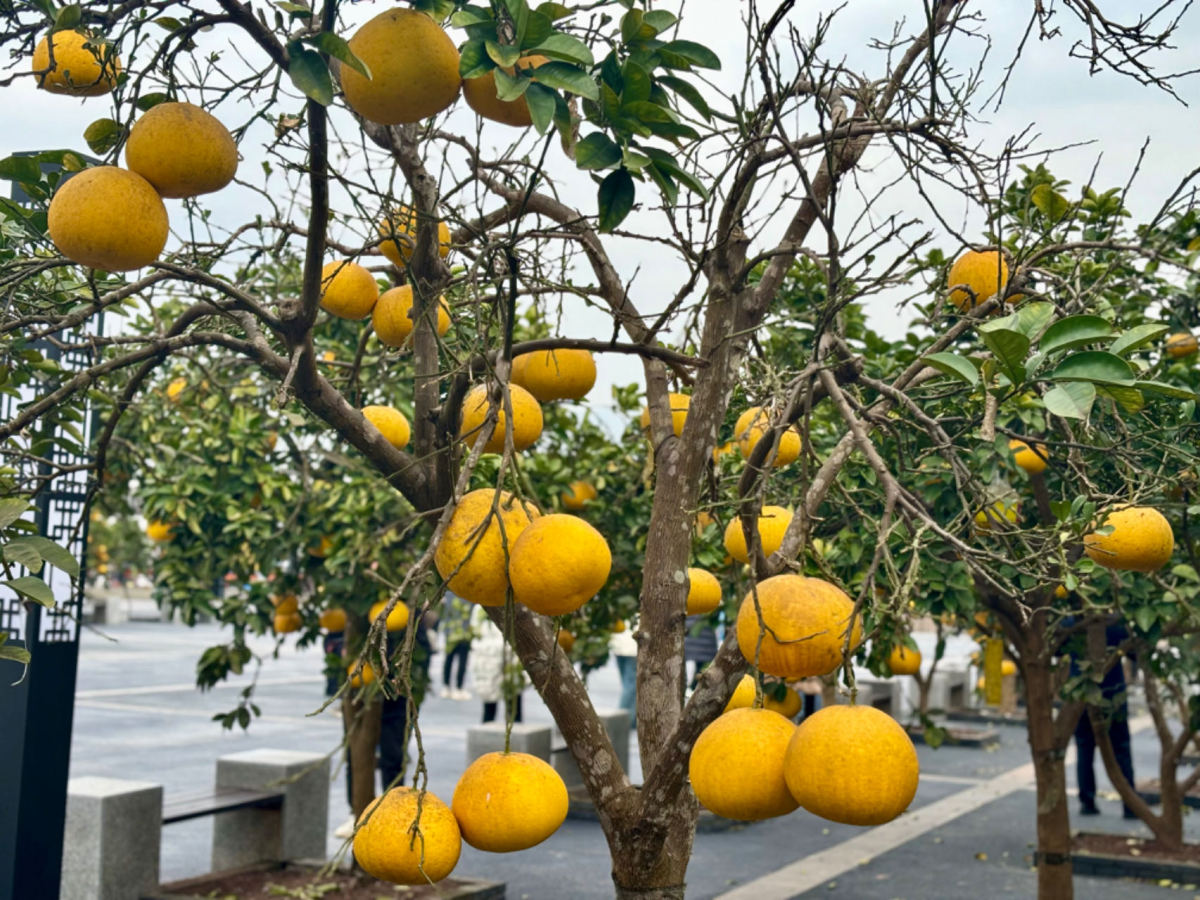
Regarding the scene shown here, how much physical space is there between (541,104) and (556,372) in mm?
1228

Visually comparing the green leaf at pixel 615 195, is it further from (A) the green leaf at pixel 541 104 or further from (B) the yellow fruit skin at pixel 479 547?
(B) the yellow fruit skin at pixel 479 547

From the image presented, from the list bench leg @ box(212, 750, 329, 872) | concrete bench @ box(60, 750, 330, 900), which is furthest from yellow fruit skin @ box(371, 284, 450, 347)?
bench leg @ box(212, 750, 329, 872)

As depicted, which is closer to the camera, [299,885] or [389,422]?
[389,422]

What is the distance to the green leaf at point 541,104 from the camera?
1.85 metres

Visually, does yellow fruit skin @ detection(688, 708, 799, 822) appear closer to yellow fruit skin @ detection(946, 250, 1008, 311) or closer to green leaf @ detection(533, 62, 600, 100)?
green leaf @ detection(533, 62, 600, 100)

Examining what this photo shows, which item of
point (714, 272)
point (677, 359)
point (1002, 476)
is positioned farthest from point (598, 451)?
point (677, 359)

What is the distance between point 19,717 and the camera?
15.5 feet

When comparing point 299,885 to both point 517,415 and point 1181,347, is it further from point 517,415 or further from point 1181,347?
point 1181,347

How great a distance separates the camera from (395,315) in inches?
130

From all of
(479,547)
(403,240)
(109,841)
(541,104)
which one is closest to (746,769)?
(479,547)

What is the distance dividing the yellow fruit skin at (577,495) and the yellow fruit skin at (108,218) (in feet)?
13.5

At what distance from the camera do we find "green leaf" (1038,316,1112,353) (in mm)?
1887

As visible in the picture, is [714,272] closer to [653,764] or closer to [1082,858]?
[653,764]

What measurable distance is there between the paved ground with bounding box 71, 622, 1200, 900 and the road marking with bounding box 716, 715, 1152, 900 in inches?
0.7
